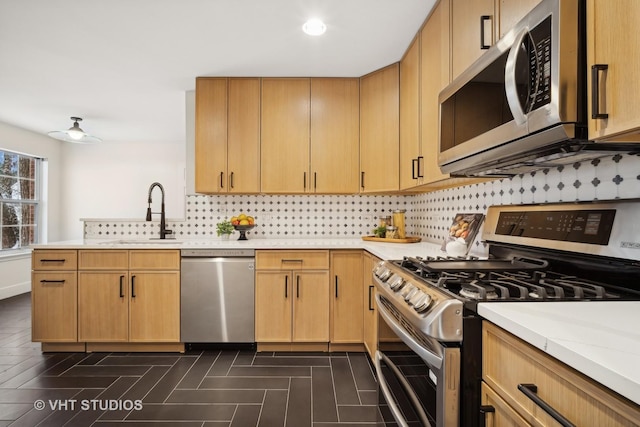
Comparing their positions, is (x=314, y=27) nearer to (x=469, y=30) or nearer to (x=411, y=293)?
(x=469, y=30)

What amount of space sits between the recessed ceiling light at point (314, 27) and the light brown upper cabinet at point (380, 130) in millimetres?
780

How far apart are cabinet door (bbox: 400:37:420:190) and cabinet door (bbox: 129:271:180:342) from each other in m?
1.99

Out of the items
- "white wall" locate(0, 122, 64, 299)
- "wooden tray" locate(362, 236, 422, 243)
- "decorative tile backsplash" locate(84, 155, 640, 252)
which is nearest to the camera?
"wooden tray" locate(362, 236, 422, 243)

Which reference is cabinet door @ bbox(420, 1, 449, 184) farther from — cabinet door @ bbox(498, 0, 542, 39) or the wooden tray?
the wooden tray

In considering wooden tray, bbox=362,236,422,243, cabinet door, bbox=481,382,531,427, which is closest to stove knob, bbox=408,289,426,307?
cabinet door, bbox=481,382,531,427

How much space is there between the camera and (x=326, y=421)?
5.89ft

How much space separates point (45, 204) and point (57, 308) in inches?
152

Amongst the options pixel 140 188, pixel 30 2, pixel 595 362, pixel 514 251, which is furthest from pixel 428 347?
pixel 140 188

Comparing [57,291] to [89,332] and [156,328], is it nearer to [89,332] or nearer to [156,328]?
[89,332]

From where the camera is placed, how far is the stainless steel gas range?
93 centimetres

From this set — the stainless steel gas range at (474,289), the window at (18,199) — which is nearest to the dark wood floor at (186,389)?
the stainless steel gas range at (474,289)

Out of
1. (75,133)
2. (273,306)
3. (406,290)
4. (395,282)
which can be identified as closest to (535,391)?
(406,290)

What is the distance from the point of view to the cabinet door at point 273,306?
267 cm

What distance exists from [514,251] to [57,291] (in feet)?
10.7
